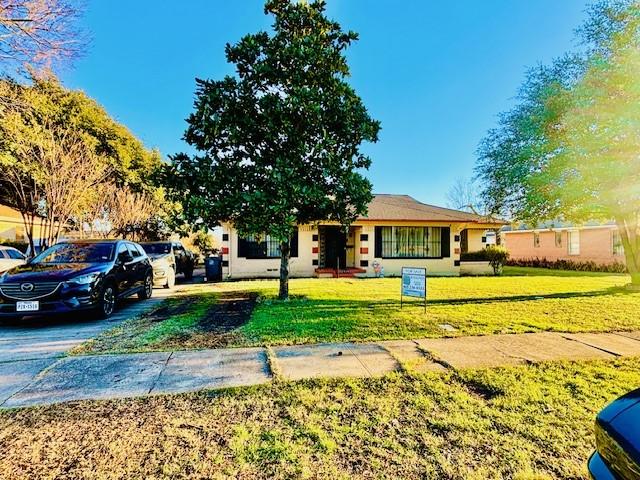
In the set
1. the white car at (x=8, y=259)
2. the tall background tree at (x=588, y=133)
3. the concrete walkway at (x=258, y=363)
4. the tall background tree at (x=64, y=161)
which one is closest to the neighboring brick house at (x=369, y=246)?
the tall background tree at (x=588, y=133)

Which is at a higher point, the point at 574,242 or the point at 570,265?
the point at 574,242

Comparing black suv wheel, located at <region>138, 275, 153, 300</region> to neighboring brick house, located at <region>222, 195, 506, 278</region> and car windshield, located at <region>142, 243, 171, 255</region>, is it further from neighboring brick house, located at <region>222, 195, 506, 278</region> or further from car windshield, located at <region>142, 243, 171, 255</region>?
neighboring brick house, located at <region>222, 195, 506, 278</region>

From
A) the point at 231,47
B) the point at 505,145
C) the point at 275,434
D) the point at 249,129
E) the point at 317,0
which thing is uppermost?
the point at 317,0

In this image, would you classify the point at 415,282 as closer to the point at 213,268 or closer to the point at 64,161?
the point at 213,268

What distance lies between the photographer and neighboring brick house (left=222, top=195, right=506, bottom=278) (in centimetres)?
1546

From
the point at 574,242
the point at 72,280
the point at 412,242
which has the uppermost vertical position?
the point at 574,242

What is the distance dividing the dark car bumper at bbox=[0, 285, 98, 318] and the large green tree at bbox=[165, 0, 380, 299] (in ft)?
8.78

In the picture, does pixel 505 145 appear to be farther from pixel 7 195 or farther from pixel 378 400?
pixel 7 195

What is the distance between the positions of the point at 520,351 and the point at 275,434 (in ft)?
12.5

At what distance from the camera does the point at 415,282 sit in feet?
24.5

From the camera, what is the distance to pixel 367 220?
1556 centimetres

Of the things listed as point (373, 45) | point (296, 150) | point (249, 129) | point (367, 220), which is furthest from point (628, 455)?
point (367, 220)

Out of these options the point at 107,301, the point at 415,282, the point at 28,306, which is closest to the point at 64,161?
the point at 107,301

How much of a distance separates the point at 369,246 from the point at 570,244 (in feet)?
53.2
